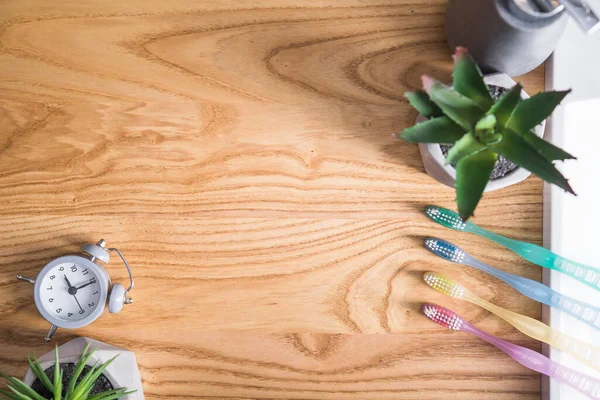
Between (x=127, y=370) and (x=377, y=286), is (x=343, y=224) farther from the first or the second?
(x=127, y=370)

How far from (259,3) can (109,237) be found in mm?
453

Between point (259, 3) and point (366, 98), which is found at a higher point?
point (259, 3)

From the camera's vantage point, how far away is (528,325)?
93 centimetres

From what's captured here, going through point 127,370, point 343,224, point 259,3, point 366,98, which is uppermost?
point 259,3

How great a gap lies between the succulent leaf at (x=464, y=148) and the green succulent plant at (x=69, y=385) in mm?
590

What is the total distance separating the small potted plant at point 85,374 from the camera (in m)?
0.89

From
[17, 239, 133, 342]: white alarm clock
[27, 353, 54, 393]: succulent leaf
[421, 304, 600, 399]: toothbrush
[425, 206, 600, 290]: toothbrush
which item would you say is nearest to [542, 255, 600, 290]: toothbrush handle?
[425, 206, 600, 290]: toothbrush

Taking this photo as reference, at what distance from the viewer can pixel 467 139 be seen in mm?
701

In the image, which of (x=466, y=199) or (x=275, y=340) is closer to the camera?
(x=466, y=199)

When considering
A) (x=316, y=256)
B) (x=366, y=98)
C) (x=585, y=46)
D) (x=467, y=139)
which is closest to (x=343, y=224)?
(x=316, y=256)

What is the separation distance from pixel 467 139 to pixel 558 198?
12.6 inches

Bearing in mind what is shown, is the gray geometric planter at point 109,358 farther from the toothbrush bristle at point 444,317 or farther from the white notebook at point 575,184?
the white notebook at point 575,184

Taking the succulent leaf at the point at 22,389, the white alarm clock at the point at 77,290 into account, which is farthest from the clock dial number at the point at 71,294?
the succulent leaf at the point at 22,389

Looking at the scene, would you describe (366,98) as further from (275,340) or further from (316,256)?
(275,340)
